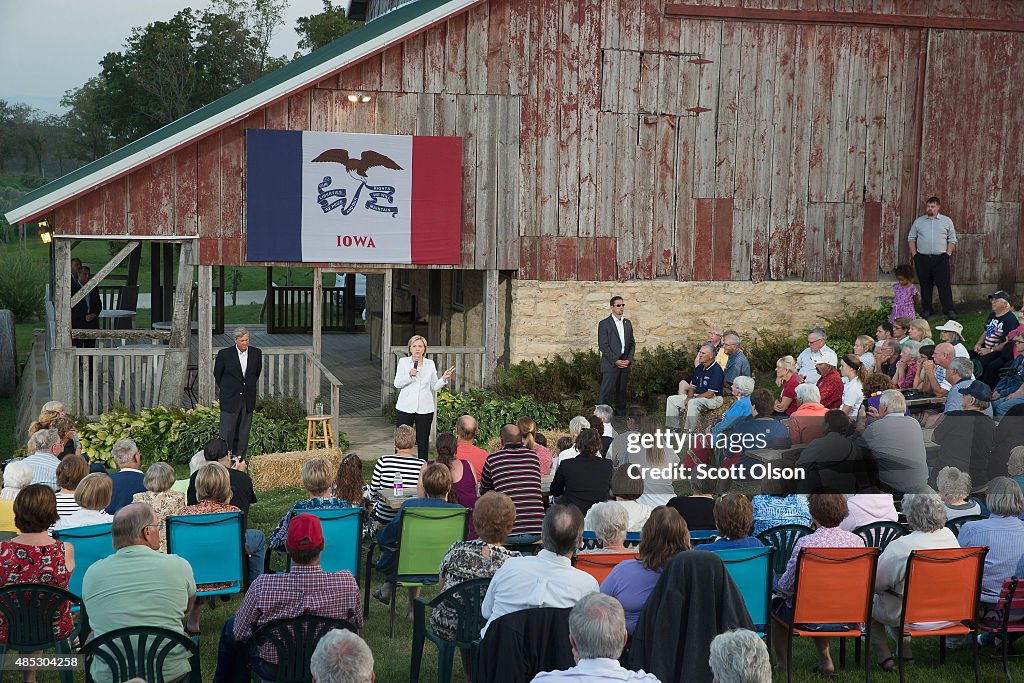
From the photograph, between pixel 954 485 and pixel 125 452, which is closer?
pixel 954 485

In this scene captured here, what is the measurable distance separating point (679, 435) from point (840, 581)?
5.96 metres

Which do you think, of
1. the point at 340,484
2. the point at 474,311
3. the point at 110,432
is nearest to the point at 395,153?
the point at 474,311

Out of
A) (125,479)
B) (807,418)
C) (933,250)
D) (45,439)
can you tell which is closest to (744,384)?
(807,418)

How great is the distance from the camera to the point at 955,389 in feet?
33.6

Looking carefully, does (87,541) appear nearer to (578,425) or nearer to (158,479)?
(158,479)

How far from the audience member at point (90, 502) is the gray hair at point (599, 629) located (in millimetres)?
3471

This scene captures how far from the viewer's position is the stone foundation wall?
49.2 ft

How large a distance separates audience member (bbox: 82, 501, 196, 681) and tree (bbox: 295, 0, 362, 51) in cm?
4343

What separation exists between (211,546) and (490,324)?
8360mm

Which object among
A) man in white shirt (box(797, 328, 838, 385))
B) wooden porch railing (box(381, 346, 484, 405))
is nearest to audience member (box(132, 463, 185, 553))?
wooden porch railing (box(381, 346, 484, 405))

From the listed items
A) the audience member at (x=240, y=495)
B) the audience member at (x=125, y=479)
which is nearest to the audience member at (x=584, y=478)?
the audience member at (x=240, y=495)

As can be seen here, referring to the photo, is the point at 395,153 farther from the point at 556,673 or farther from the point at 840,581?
the point at 556,673

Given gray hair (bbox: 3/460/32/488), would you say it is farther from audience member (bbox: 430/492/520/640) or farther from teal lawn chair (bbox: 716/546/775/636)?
teal lawn chair (bbox: 716/546/775/636)

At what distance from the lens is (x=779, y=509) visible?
7.46 m
